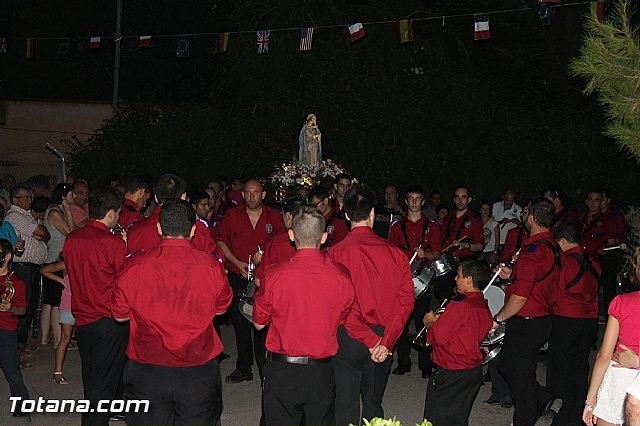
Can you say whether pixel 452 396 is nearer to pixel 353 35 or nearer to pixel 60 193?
pixel 60 193

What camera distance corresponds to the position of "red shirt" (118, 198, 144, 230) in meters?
8.34

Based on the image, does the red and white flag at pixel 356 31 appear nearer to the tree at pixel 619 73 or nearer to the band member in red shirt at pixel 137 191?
the band member in red shirt at pixel 137 191

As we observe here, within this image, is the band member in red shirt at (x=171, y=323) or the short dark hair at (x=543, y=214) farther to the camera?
the short dark hair at (x=543, y=214)

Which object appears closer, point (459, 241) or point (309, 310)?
point (309, 310)

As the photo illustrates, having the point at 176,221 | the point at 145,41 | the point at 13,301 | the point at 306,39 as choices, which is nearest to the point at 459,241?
the point at 13,301

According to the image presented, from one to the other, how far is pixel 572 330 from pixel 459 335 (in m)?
1.63

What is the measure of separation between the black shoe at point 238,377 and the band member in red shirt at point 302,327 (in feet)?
13.3

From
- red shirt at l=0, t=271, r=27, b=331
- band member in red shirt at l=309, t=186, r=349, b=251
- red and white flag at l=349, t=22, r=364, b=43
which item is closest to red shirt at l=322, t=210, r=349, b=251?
band member in red shirt at l=309, t=186, r=349, b=251

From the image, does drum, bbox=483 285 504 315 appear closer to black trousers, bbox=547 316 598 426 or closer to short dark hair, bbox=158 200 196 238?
black trousers, bbox=547 316 598 426

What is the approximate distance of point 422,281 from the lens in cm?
870

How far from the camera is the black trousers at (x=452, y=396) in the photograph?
21.2 ft

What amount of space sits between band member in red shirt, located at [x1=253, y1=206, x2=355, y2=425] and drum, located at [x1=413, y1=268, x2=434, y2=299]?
3289 mm

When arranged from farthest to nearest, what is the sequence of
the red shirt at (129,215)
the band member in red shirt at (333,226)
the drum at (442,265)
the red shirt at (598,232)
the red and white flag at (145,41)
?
the red and white flag at (145,41)
the red shirt at (598,232)
the band member in red shirt at (333,226)
the drum at (442,265)
the red shirt at (129,215)

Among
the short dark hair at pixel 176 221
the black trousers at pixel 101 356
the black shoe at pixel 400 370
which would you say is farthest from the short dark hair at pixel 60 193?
the short dark hair at pixel 176 221
